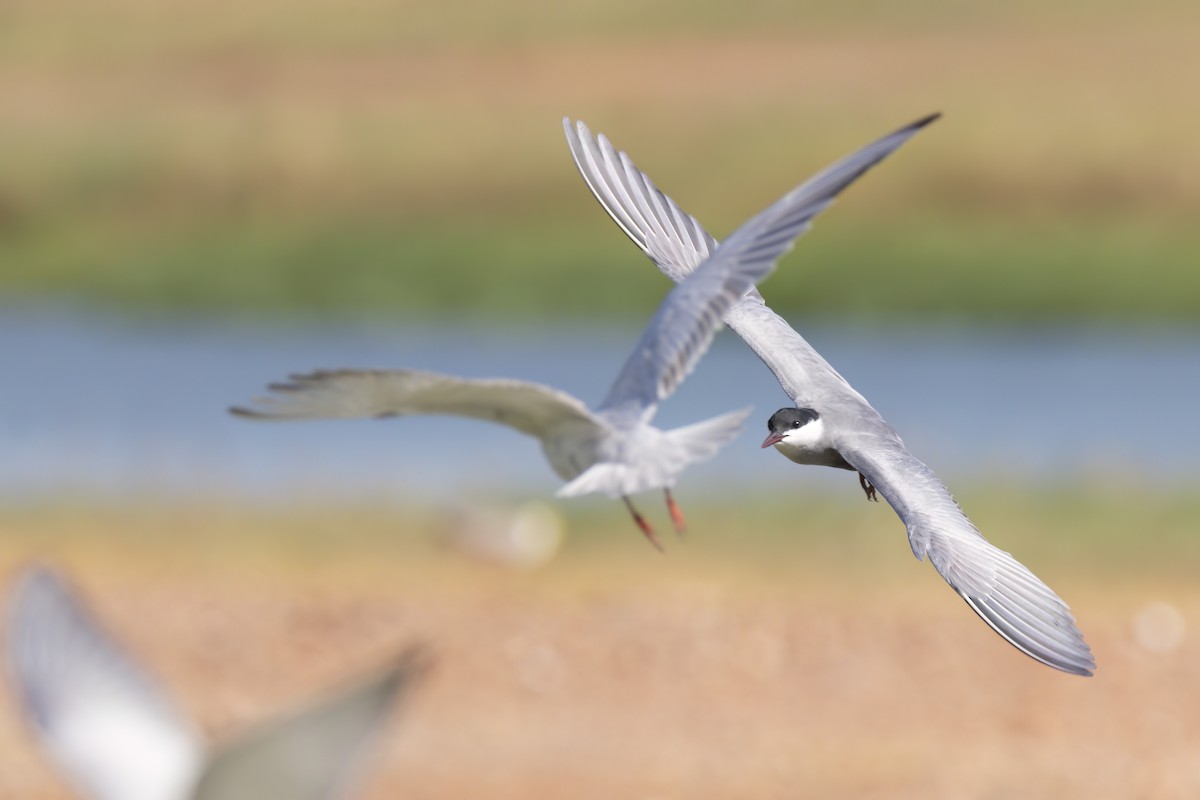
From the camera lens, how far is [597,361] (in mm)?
15930

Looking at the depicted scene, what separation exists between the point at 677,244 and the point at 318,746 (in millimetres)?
1151

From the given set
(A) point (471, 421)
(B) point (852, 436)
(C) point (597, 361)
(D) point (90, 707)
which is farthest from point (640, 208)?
(C) point (597, 361)

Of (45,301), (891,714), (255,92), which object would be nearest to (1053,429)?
(891,714)

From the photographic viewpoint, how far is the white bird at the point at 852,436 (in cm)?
320

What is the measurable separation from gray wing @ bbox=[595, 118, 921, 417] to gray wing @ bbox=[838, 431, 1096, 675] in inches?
20.4

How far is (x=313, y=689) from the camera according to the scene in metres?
9.70

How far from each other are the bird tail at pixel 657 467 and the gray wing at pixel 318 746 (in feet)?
3.65

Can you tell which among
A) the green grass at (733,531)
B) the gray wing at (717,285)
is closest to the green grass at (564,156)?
the green grass at (733,531)

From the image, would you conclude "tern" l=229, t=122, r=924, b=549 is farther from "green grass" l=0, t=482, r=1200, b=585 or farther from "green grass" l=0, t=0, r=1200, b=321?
"green grass" l=0, t=0, r=1200, b=321

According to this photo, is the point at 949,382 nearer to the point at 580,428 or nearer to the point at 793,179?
the point at 793,179

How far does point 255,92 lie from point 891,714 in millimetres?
13867

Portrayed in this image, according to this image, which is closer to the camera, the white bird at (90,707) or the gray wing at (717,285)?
the gray wing at (717,285)

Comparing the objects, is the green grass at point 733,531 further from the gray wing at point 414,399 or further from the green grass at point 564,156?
the gray wing at point 414,399

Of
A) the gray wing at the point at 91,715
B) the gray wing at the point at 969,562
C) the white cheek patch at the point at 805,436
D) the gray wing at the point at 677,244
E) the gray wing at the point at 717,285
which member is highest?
the gray wing at the point at 717,285
